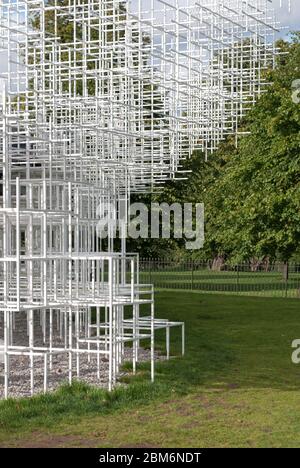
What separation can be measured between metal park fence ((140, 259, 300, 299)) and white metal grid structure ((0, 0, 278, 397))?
14.7 m

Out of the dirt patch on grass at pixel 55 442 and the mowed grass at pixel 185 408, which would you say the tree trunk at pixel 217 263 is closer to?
the mowed grass at pixel 185 408

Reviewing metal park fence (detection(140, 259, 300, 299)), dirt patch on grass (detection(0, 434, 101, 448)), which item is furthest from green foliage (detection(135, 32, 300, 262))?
dirt patch on grass (detection(0, 434, 101, 448))

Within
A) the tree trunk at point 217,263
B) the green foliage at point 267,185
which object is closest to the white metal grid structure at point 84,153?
the green foliage at point 267,185

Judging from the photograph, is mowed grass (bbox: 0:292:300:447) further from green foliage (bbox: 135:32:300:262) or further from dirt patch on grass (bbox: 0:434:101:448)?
green foliage (bbox: 135:32:300:262)

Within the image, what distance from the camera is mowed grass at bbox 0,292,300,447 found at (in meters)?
10.2

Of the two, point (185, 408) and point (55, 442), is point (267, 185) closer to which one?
point (185, 408)

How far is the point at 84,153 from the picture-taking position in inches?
728

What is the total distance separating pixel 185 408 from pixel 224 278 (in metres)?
34.5

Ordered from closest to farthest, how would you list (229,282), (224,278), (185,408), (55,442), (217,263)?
(55,442), (185,408), (229,282), (224,278), (217,263)

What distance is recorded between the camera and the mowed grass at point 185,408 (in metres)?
10.2

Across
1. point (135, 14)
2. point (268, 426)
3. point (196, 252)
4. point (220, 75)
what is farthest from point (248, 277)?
point (268, 426)

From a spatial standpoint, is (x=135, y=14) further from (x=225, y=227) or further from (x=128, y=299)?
(x=225, y=227)

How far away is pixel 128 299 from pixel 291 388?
2685 millimetres

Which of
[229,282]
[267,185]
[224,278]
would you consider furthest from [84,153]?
[224,278]
